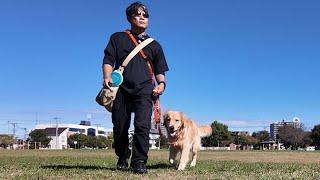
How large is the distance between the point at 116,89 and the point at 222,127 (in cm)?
11558

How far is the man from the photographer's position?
21.5 ft

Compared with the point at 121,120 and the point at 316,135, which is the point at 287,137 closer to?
the point at 316,135

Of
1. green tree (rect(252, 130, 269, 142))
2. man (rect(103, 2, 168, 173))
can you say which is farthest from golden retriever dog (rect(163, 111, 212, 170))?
green tree (rect(252, 130, 269, 142))

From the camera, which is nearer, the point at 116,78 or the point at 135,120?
the point at 116,78

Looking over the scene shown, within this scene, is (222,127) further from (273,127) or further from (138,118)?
(138,118)

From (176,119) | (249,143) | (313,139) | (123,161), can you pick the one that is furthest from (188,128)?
(249,143)

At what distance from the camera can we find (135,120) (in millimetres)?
6578

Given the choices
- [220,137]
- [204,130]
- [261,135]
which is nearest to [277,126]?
[261,135]

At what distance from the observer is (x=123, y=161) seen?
7219 mm

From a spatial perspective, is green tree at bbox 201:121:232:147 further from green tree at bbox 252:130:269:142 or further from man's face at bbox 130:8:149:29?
man's face at bbox 130:8:149:29

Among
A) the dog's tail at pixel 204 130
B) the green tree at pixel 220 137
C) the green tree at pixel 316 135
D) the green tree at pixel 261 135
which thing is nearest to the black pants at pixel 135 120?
the dog's tail at pixel 204 130

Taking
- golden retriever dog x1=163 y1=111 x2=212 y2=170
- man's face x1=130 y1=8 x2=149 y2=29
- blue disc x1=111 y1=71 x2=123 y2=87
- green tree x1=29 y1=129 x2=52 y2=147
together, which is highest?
man's face x1=130 y1=8 x2=149 y2=29

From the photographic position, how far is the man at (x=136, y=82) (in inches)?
257

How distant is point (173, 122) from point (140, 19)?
228cm
